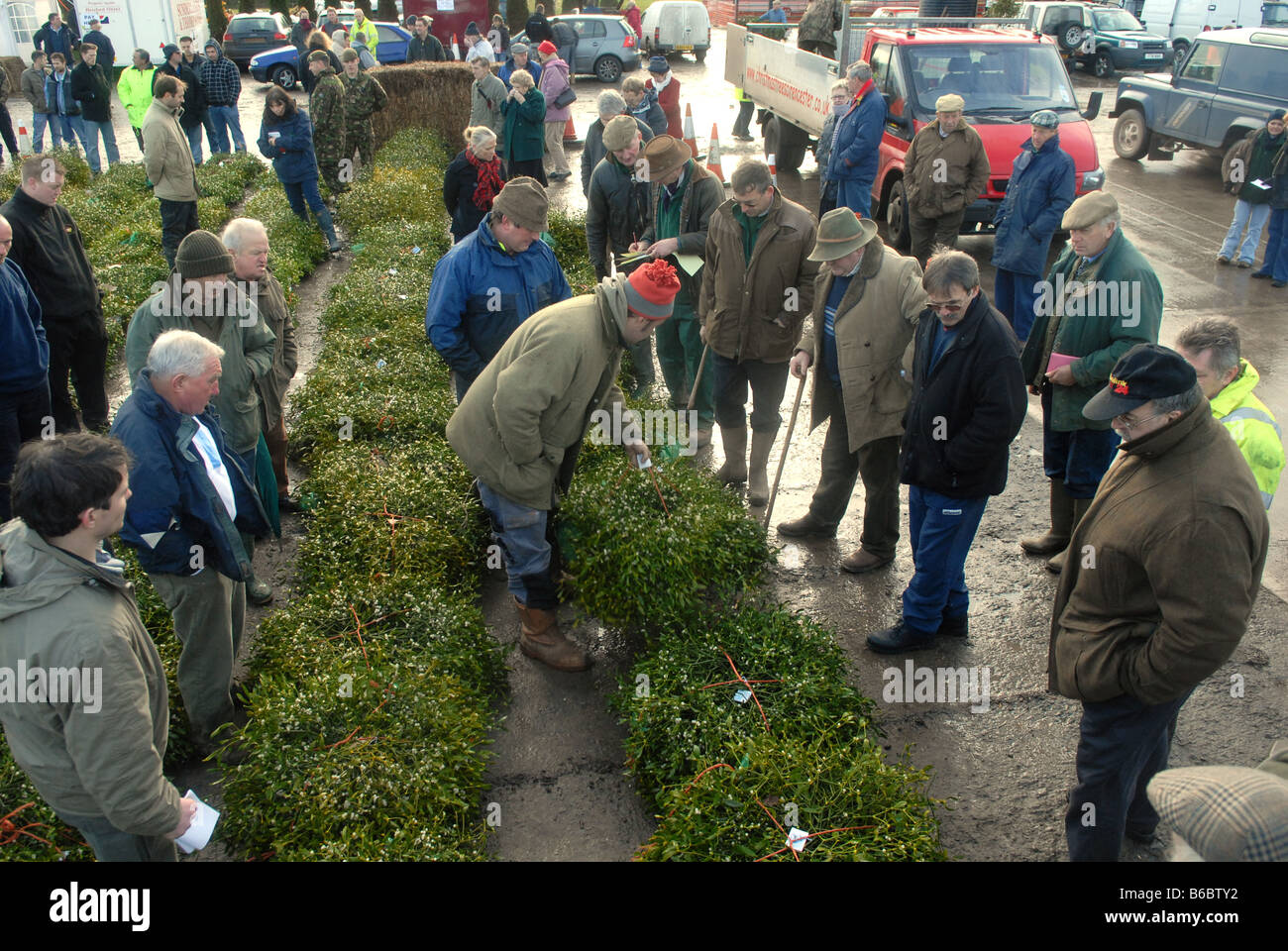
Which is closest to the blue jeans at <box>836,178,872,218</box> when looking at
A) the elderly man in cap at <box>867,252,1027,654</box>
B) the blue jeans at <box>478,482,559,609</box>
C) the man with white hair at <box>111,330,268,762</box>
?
the elderly man in cap at <box>867,252,1027,654</box>

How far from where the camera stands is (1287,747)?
2.41 m

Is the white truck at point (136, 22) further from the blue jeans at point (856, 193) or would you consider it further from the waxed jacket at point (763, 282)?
the waxed jacket at point (763, 282)

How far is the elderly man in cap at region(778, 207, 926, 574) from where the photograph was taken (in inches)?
202

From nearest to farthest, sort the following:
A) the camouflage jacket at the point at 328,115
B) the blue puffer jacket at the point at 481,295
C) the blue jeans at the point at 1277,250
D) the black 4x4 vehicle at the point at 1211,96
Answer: the blue puffer jacket at the point at 481,295
the blue jeans at the point at 1277,250
the camouflage jacket at the point at 328,115
the black 4x4 vehicle at the point at 1211,96

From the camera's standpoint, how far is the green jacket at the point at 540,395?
4.19 metres

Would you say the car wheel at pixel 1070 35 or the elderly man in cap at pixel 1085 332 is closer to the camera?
the elderly man in cap at pixel 1085 332

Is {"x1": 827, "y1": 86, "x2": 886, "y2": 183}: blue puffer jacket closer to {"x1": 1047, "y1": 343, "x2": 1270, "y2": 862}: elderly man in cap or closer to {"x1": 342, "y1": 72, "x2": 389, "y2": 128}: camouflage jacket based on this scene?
{"x1": 342, "y1": 72, "x2": 389, "y2": 128}: camouflage jacket

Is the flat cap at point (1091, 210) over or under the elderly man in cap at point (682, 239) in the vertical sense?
over

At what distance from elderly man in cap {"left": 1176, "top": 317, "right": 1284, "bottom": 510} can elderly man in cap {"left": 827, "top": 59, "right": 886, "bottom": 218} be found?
7.34 meters

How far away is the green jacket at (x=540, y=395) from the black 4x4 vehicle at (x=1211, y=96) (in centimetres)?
1402

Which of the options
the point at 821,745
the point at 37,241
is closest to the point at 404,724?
the point at 821,745

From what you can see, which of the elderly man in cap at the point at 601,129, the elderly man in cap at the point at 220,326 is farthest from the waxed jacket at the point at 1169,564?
the elderly man in cap at the point at 601,129
